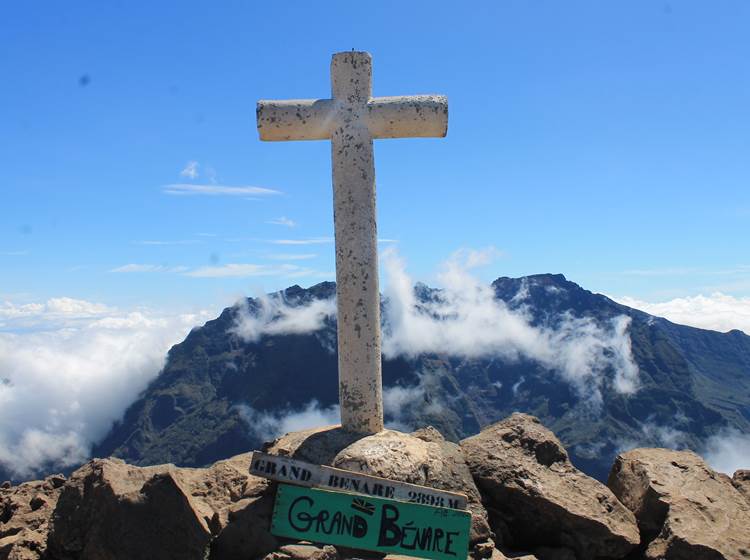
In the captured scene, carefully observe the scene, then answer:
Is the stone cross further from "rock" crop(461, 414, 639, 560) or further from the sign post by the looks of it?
the sign post

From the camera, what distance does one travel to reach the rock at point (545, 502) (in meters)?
9.32

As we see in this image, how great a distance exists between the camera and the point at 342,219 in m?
10.0

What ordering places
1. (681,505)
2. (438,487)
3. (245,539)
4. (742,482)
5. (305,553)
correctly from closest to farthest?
(305,553)
(245,539)
(438,487)
(681,505)
(742,482)

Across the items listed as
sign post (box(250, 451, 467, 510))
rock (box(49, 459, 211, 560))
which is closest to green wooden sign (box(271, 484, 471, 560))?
sign post (box(250, 451, 467, 510))

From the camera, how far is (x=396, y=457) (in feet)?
30.0

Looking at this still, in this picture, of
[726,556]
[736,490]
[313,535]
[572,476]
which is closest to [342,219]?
[313,535]

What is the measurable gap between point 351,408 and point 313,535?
8.34 feet

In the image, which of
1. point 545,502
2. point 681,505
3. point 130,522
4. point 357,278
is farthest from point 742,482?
point 130,522

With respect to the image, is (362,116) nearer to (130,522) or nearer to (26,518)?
(130,522)

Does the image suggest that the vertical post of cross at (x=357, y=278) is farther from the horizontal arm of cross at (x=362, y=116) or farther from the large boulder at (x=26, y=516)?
the large boulder at (x=26, y=516)

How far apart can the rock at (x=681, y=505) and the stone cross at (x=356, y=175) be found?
14.2ft

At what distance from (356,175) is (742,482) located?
8.61 metres

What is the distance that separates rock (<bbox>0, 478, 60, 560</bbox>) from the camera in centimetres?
795

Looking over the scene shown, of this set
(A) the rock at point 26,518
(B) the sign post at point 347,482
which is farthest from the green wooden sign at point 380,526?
(A) the rock at point 26,518
